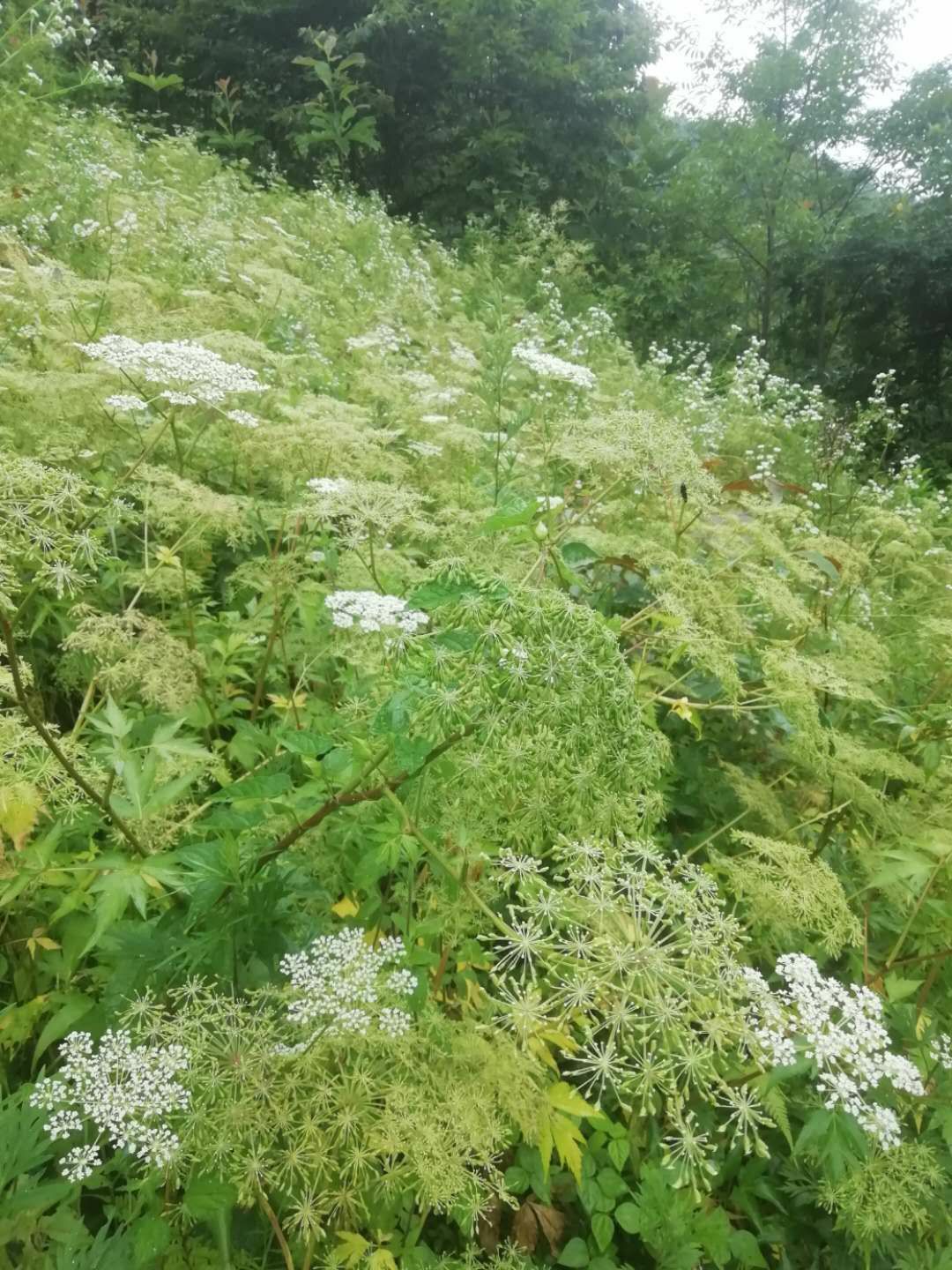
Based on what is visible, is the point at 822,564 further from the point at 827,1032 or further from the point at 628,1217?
the point at 628,1217

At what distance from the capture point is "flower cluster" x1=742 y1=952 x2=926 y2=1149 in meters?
1.51

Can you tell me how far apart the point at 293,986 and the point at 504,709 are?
0.81 metres

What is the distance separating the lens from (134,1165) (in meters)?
1.80

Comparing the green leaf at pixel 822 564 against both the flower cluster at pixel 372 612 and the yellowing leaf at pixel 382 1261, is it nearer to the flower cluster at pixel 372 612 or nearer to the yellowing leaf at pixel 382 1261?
the flower cluster at pixel 372 612

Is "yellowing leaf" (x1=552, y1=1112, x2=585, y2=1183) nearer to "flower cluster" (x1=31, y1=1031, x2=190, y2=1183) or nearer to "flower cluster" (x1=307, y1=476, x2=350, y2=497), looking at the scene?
"flower cluster" (x1=31, y1=1031, x2=190, y2=1183)

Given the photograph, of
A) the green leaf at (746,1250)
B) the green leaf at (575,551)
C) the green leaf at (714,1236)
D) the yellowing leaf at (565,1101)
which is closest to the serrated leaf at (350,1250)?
the yellowing leaf at (565,1101)

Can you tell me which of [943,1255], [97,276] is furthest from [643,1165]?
[97,276]

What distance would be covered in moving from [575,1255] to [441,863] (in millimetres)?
1212

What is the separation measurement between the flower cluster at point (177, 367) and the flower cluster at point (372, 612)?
0.97 meters

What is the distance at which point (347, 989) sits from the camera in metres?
1.63

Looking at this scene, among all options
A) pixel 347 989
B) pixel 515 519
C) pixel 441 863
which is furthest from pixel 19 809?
pixel 515 519

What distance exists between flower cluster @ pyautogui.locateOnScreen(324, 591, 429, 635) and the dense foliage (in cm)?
2

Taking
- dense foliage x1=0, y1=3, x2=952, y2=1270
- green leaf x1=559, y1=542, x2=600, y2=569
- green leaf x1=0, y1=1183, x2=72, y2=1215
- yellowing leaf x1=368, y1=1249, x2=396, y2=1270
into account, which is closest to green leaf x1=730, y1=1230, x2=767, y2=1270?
dense foliage x1=0, y1=3, x2=952, y2=1270

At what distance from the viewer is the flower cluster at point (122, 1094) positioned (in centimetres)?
149
